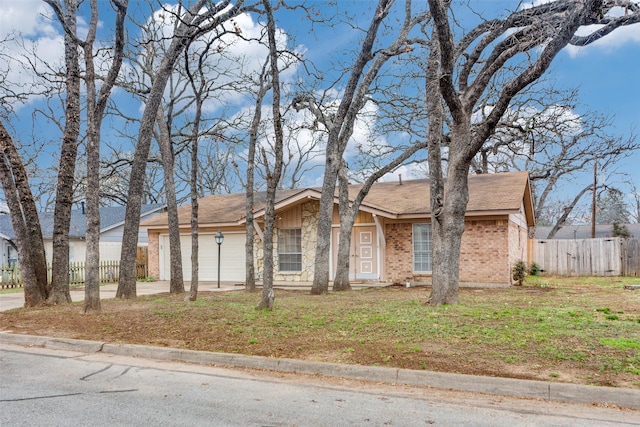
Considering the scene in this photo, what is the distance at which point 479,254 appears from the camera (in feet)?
55.0

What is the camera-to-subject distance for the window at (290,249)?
1956 centimetres

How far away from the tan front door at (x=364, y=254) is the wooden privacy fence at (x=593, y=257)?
9.88 metres

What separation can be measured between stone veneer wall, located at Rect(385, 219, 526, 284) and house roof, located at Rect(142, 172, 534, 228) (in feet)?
2.07

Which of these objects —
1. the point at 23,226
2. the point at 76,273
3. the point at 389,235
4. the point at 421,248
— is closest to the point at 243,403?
the point at 23,226

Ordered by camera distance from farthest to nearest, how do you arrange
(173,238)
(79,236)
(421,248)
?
(79,236)
(421,248)
(173,238)

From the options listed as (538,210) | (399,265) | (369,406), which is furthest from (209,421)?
(538,210)

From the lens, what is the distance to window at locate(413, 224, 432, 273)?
17.6 m

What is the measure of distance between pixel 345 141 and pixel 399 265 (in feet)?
17.7

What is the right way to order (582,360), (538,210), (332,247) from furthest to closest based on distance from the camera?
(538,210)
(332,247)
(582,360)

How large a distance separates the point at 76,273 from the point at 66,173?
12014 millimetres

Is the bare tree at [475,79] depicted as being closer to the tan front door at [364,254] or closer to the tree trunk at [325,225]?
the tree trunk at [325,225]

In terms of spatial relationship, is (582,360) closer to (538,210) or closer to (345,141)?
(345,141)

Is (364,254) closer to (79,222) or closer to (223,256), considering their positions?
(223,256)

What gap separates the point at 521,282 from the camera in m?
17.0
